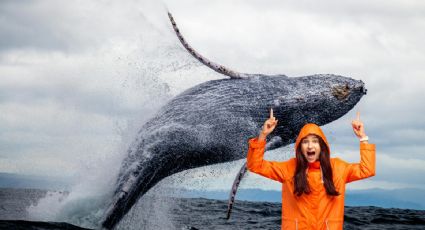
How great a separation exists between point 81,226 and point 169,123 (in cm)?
205

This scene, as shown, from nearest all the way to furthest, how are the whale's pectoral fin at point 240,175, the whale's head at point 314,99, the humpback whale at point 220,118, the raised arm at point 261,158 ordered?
the raised arm at point 261,158
the humpback whale at point 220,118
the whale's head at point 314,99
the whale's pectoral fin at point 240,175

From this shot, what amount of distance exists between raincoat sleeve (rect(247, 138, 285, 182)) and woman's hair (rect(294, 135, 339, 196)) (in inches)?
7.8

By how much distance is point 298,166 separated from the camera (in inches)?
211

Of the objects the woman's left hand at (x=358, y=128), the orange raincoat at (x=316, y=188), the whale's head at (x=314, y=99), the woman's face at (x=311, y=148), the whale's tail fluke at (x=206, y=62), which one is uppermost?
the whale's tail fluke at (x=206, y=62)

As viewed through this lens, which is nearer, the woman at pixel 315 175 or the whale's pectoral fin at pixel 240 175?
the woman at pixel 315 175

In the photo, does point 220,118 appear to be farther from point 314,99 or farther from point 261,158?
point 261,158

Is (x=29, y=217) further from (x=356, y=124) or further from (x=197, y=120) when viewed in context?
(x=356, y=124)

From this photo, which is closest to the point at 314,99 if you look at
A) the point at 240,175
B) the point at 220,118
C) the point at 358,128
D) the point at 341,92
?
the point at 341,92

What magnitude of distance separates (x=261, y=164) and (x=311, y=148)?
0.49 metres

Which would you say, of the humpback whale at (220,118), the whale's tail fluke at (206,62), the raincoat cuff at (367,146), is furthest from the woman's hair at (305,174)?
the whale's tail fluke at (206,62)

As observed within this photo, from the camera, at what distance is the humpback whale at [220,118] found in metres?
8.68

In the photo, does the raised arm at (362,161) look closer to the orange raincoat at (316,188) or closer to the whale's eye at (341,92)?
the orange raincoat at (316,188)

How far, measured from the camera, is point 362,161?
5242 mm

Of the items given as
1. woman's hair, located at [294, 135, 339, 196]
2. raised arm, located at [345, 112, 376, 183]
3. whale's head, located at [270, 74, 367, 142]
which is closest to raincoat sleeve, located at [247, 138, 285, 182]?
woman's hair, located at [294, 135, 339, 196]
